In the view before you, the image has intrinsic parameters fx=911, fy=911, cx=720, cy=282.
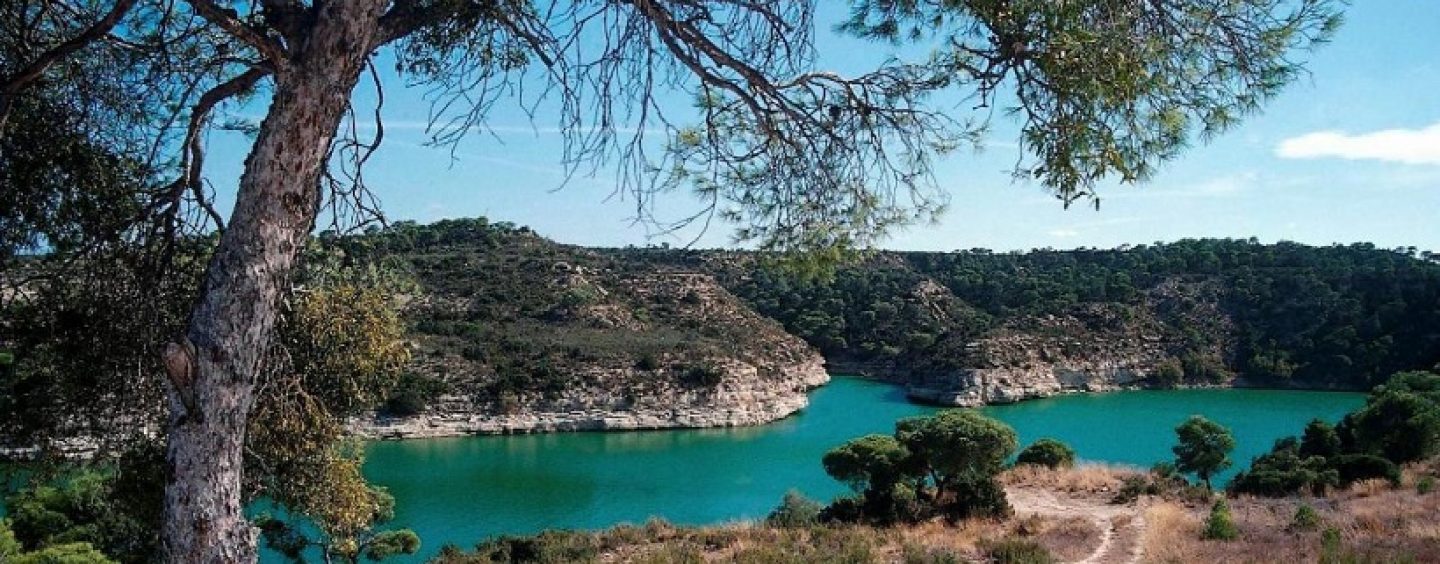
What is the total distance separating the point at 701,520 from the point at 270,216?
19.2 meters

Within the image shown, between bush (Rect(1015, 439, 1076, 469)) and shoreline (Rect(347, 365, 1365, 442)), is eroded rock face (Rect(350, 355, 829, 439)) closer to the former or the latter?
shoreline (Rect(347, 365, 1365, 442))

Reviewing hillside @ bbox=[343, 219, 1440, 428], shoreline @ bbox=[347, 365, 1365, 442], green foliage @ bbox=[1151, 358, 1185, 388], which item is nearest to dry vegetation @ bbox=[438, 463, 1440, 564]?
shoreline @ bbox=[347, 365, 1365, 442]

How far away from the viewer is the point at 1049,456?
634 inches

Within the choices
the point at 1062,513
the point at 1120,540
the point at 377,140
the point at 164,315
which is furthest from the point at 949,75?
the point at 1062,513

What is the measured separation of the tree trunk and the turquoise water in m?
15.9

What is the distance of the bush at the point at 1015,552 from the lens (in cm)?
825

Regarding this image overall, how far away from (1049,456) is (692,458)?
1284 centimetres

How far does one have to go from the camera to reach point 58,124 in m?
3.06

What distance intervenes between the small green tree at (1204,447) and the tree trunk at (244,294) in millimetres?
18411

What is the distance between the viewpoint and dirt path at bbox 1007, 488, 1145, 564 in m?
8.79

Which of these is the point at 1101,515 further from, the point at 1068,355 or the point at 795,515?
the point at 1068,355

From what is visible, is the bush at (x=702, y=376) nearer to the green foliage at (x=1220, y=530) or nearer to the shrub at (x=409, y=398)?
the shrub at (x=409, y=398)

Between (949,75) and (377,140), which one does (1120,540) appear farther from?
(377,140)

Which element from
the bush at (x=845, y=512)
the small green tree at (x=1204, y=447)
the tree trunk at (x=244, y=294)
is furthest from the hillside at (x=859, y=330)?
the tree trunk at (x=244, y=294)
